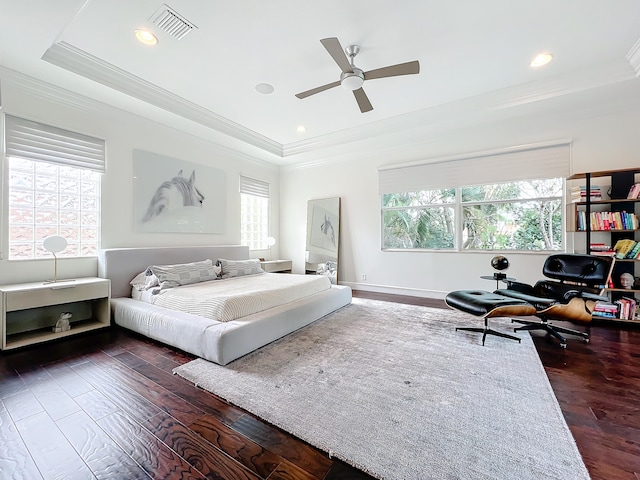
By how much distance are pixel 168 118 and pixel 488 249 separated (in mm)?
5274

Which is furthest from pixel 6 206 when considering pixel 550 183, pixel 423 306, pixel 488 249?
pixel 550 183

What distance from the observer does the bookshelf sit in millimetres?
3242

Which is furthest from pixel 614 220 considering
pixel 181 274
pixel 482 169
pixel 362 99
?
pixel 181 274

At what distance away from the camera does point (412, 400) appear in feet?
5.69

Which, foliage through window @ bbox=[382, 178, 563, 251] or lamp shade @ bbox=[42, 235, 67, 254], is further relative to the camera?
foliage through window @ bbox=[382, 178, 563, 251]

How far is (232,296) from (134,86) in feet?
9.45

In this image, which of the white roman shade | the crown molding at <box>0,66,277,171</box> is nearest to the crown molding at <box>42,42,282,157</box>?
the crown molding at <box>0,66,277,171</box>

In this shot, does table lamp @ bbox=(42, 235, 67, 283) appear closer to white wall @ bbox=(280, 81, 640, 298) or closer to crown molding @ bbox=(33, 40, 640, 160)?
crown molding @ bbox=(33, 40, 640, 160)

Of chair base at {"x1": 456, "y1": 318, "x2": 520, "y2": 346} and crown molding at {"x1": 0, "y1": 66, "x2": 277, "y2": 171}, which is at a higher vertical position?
crown molding at {"x1": 0, "y1": 66, "x2": 277, "y2": 171}

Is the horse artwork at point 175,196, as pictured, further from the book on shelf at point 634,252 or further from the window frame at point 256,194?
the book on shelf at point 634,252

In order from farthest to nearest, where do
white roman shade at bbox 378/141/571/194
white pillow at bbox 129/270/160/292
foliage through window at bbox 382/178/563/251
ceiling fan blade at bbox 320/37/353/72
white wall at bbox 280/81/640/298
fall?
1. foliage through window at bbox 382/178/563/251
2. white roman shade at bbox 378/141/571/194
3. white wall at bbox 280/81/640/298
4. white pillow at bbox 129/270/160/292
5. ceiling fan blade at bbox 320/37/353/72

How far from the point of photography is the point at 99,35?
2506 mm

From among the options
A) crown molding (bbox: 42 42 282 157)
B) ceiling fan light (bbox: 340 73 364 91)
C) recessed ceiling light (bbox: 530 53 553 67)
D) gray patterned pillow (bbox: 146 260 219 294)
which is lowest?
gray patterned pillow (bbox: 146 260 219 294)

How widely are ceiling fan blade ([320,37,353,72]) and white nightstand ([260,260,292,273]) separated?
3774 millimetres
